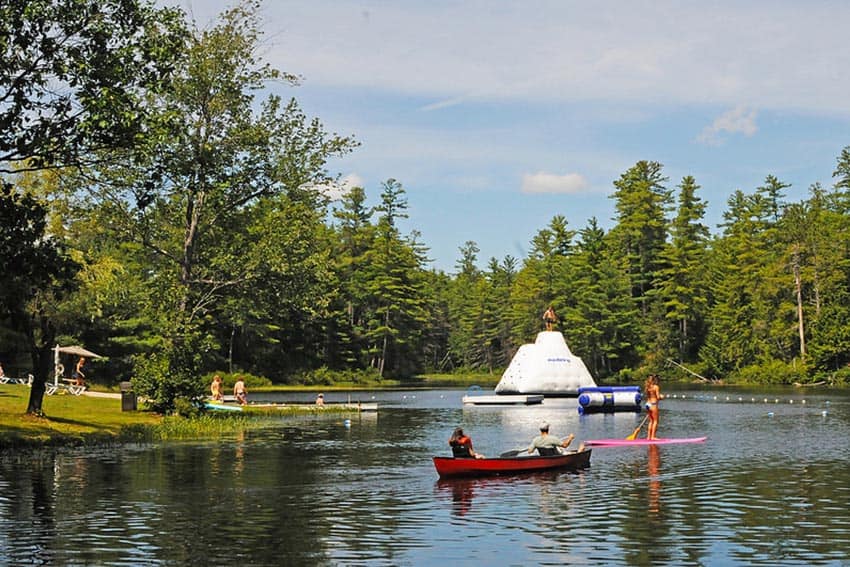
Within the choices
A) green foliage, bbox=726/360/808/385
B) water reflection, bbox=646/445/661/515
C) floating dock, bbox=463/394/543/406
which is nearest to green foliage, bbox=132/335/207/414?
water reflection, bbox=646/445/661/515

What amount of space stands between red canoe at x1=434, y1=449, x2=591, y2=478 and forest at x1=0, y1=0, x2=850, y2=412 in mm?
12315

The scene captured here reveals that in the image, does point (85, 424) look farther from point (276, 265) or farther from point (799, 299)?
point (799, 299)

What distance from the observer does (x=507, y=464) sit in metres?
31.8

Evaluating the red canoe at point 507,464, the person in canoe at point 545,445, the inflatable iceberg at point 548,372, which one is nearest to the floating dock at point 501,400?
the inflatable iceberg at point 548,372

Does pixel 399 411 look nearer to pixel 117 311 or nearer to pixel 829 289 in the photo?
pixel 117 311

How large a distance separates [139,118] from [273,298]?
28.1 metres

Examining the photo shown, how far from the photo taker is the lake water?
19.8 m

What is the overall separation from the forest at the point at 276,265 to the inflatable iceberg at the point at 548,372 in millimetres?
17895

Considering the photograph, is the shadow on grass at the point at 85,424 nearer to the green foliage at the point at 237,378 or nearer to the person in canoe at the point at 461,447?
the person in canoe at the point at 461,447

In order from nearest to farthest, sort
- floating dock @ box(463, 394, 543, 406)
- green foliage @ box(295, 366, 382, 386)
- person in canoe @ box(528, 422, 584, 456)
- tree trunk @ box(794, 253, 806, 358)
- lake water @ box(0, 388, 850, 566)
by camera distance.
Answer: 1. lake water @ box(0, 388, 850, 566)
2. person in canoe @ box(528, 422, 584, 456)
3. floating dock @ box(463, 394, 543, 406)
4. tree trunk @ box(794, 253, 806, 358)
5. green foliage @ box(295, 366, 382, 386)

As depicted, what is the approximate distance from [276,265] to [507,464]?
27133 mm

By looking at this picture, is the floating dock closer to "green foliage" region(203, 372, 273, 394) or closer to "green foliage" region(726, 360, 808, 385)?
"green foliage" region(203, 372, 273, 394)

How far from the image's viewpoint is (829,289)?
376 feet

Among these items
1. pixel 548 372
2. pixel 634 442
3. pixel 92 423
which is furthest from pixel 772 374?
pixel 92 423
